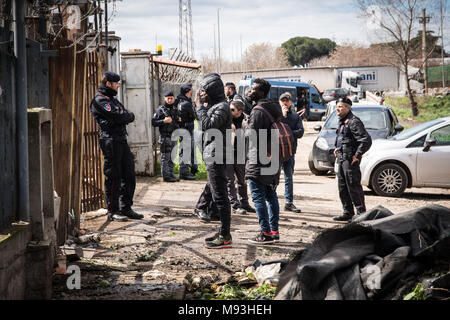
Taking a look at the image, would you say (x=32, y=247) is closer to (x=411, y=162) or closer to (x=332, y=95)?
(x=411, y=162)

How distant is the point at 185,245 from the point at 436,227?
3118mm

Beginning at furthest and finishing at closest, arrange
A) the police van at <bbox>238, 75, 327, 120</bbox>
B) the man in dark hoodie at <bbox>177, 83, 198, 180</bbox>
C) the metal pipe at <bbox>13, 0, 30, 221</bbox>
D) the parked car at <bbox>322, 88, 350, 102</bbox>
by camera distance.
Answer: the parked car at <bbox>322, 88, 350, 102</bbox>
the police van at <bbox>238, 75, 327, 120</bbox>
the man in dark hoodie at <bbox>177, 83, 198, 180</bbox>
the metal pipe at <bbox>13, 0, 30, 221</bbox>

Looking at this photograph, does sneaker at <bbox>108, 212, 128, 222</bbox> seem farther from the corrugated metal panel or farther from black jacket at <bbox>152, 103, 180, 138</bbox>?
black jacket at <bbox>152, 103, 180, 138</bbox>

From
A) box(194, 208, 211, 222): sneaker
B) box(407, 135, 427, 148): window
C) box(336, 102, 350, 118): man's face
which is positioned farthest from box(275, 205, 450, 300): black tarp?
box(407, 135, 427, 148): window

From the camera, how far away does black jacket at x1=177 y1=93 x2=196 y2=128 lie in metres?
11.8

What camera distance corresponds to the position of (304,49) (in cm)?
11056

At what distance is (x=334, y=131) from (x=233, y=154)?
6113 millimetres

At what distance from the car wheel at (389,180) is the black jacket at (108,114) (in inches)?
209

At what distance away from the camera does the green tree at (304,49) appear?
111000 millimetres

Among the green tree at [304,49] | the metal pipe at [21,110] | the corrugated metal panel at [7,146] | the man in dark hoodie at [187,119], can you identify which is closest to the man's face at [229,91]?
the man in dark hoodie at [187,119]

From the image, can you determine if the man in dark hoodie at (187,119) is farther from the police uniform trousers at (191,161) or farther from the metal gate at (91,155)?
the metal gate at (91,155)

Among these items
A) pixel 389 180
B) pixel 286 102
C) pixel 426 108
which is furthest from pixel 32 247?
pixel 426 108

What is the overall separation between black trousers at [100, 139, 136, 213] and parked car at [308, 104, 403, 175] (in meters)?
6.08
